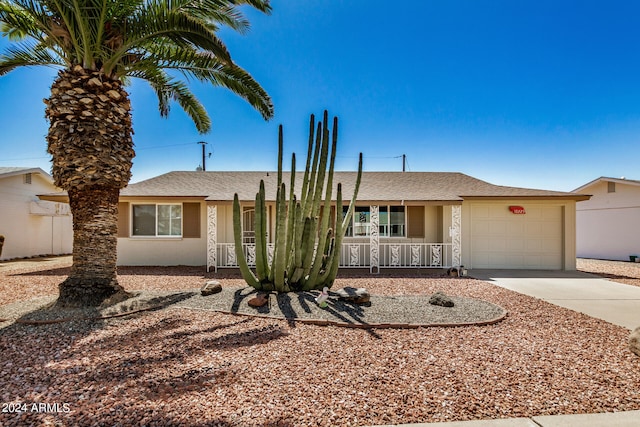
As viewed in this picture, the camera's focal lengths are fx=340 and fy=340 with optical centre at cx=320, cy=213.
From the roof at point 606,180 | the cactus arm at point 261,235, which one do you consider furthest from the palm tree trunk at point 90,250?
the roof at point 606,180

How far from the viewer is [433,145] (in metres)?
18.7

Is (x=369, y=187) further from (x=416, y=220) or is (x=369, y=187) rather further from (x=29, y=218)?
(x=29, y=218)

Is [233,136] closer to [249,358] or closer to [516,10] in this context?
[516,10]

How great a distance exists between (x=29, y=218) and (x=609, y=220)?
31066 millimetres

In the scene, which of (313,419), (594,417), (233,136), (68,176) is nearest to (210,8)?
(68,176)

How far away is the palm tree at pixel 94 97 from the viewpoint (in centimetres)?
651

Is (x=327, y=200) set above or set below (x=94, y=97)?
below

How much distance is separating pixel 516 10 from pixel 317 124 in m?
7.04

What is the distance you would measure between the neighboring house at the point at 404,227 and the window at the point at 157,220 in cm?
4

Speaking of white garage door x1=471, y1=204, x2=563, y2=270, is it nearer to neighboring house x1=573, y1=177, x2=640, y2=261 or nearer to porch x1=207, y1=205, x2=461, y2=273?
porch x1=207, y1=205, x2=461, y2=273

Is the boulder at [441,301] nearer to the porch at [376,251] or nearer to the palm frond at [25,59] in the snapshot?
the porch at [376,251]

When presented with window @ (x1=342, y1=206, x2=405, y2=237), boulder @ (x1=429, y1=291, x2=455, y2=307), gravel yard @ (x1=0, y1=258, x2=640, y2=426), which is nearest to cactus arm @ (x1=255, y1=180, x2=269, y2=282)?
gravel yard @ (x1=0, y1=258, x2=640, y2=426)

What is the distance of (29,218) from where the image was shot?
717 inches

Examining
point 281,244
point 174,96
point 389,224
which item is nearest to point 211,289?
point 281,244
